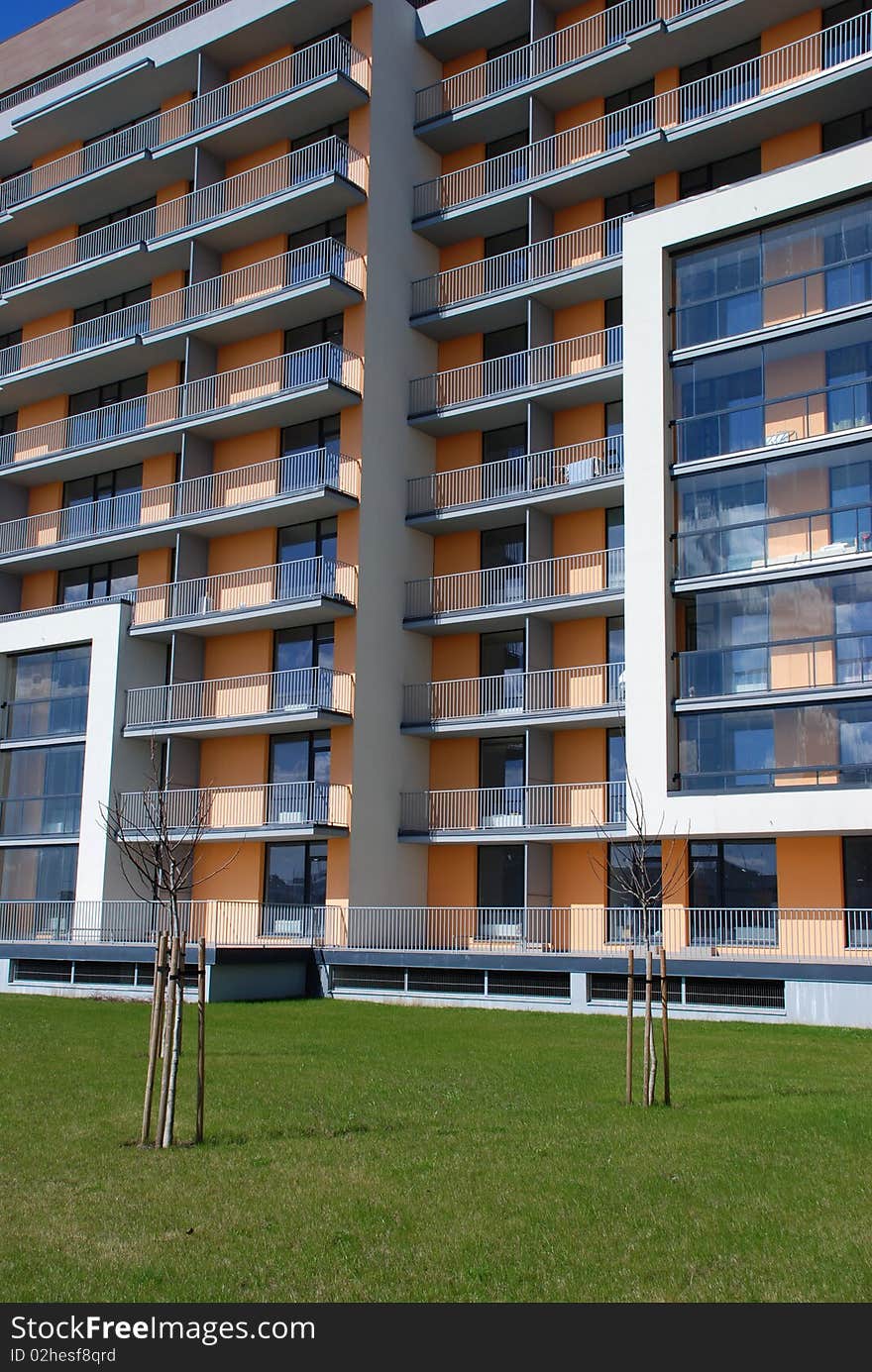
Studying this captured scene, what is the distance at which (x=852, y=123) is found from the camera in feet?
97.0

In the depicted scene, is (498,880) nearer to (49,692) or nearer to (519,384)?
(519,384)

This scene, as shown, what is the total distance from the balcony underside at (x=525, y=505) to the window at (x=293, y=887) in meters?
8.90

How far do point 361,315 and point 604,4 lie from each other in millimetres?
10393

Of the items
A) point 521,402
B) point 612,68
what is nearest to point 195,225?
point 521,402

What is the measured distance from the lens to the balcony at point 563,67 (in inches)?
1247

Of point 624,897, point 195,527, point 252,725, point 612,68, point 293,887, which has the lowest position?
point 624,897

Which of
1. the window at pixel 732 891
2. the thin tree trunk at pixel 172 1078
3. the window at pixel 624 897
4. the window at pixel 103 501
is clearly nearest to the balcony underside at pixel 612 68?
the window at pixel 103 501

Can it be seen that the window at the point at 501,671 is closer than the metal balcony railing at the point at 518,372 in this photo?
Yes

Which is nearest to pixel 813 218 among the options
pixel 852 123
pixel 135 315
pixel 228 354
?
pixel 852 123

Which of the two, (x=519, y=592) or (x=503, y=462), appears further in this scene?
(x=503, y=462)

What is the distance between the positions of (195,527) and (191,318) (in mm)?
5968

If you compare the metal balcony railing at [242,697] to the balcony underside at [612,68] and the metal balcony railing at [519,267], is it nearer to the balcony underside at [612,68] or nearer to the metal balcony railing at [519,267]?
the metal balcony railing at [519,267]

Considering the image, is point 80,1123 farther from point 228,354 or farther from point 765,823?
point 228,354

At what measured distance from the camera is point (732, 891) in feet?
91.8
